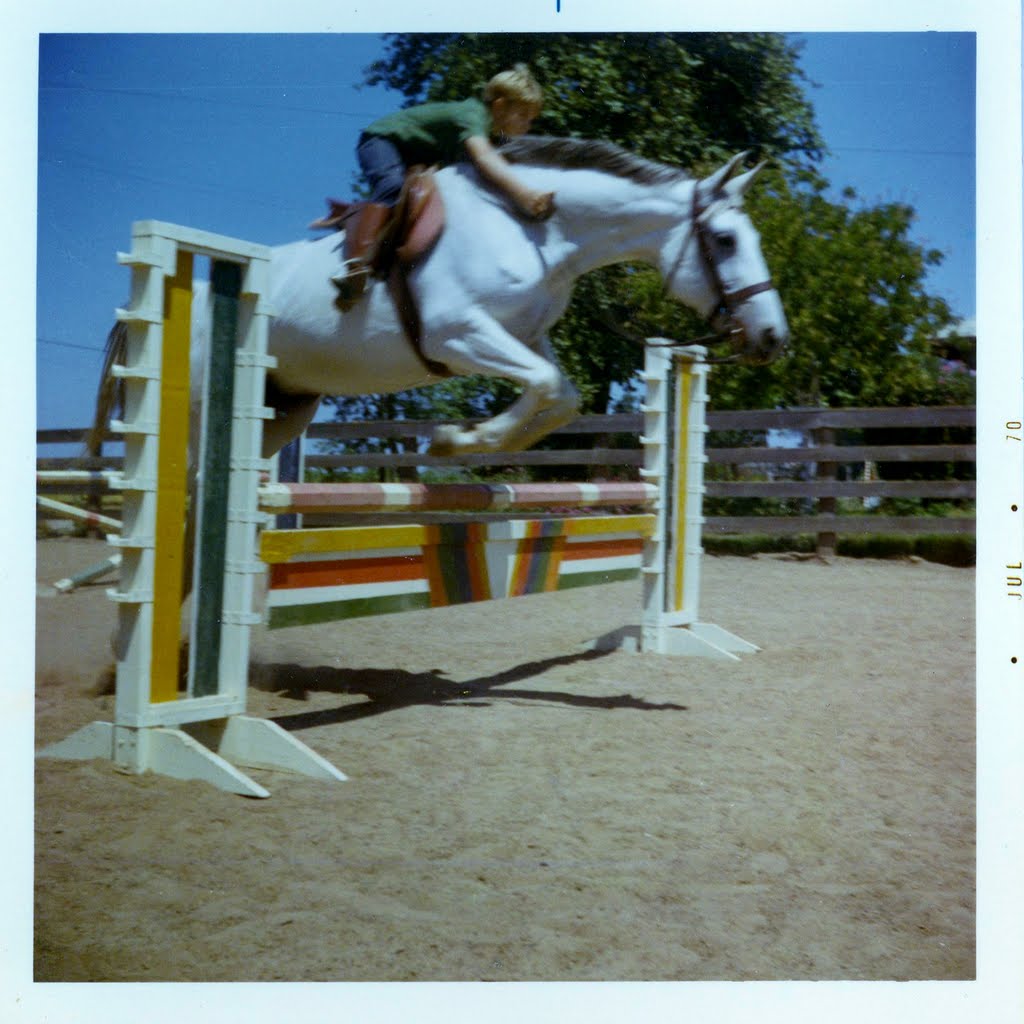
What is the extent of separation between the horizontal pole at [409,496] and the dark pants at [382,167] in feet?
1.92

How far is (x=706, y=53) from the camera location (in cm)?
217

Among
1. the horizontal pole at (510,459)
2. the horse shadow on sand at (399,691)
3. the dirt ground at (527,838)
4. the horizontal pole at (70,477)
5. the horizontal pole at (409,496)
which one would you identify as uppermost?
the horizontal pole at (510,459)

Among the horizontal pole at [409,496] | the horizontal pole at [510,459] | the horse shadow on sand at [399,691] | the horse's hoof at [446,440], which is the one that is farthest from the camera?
the horizontal pole at [510,459]

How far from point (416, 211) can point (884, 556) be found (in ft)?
10.6

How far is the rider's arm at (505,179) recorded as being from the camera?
2221mm

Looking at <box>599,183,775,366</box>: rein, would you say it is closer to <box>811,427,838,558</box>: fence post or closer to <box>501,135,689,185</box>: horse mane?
<box>501,135,689,185</box>: horse mane

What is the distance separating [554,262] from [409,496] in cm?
58

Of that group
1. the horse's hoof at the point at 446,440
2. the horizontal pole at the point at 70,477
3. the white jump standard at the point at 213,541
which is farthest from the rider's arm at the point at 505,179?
the horizontal pole at the point at 70,477

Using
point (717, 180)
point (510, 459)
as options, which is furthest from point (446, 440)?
point (510, 459)

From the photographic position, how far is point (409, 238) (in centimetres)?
225

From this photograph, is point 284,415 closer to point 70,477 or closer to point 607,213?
point 70,477

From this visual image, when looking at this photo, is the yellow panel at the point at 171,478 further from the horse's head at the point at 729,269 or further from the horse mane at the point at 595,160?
the horse's head at the point at 729,269

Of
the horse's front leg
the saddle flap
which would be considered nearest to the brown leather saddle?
the saddle flap
